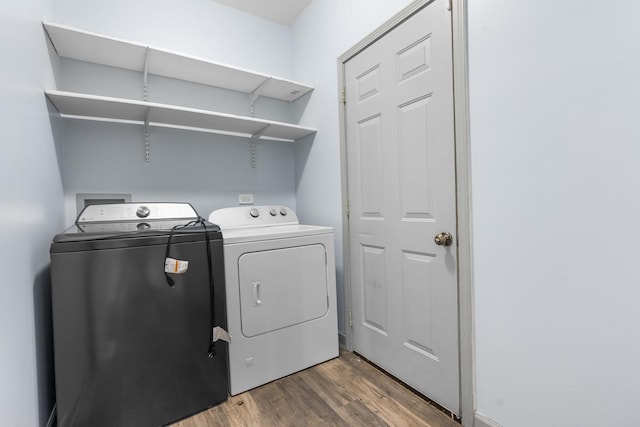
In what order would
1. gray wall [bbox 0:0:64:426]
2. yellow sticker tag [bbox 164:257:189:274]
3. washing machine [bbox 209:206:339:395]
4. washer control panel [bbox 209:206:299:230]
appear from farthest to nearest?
washer control panel [bbox 209:206:299:230], washing machine [bbox 209:206:339:395], yellow sticker tag [bbox 164:257:189:274], gray wall [bbox 0:0:64:426]

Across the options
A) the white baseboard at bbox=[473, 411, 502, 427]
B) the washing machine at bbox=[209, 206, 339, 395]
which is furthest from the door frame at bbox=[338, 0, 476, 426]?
the washing machine at bbox=[209, 206, 339, 395]

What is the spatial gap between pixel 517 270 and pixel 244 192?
199 cm

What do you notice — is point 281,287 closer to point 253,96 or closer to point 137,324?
point 137,324

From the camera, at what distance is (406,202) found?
5.20ft

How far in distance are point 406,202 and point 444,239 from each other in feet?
1.01

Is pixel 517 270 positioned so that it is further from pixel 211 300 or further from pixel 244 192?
pixel 244 192

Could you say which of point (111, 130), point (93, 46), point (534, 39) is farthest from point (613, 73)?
point (111, 130)

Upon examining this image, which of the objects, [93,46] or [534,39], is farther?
[93,46]

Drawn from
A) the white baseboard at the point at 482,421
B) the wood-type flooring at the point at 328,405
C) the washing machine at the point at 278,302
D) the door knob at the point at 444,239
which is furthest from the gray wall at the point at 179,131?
the white baseboard at the point at 482,421

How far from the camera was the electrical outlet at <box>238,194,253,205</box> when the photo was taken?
243 centimetres

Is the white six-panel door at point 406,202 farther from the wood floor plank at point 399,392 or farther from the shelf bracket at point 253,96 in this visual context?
the shelf bracket at point 253,96

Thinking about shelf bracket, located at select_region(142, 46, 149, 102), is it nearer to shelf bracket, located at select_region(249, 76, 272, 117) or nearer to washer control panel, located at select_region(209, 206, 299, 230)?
shelf bracket, located at select_region(249, 76, 272, 117)

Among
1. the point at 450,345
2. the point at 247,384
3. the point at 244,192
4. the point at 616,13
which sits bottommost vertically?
the point at 247,384

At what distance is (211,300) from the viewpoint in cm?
147
